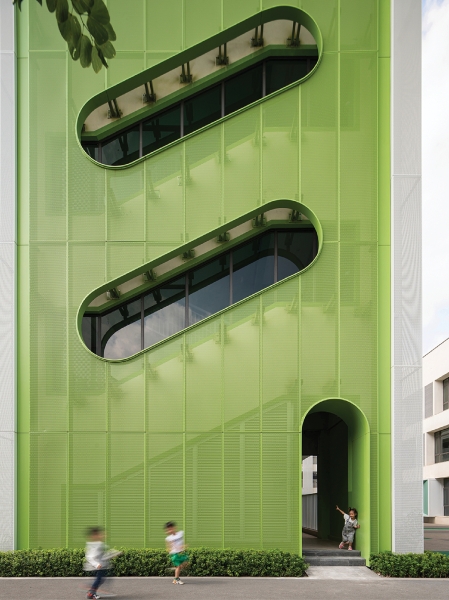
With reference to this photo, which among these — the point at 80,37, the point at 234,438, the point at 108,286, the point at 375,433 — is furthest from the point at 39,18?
the point at 80,37

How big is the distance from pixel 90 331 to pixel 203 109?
721 cm

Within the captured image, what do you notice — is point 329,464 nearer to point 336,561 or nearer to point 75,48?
point 336,561

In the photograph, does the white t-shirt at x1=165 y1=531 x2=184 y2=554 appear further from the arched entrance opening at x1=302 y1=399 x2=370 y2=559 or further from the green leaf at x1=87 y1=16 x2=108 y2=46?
the green leaf at x1=87 y1=16 x2=108 y2=46

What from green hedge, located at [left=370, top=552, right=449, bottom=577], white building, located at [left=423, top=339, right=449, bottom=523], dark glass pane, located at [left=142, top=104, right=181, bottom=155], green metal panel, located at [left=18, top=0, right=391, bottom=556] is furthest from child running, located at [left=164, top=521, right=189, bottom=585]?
white building, located at [left=423, top=339, right=449, bottom=523]

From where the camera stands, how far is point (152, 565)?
16.6 meters

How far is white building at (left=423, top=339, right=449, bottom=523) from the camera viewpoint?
54344mm

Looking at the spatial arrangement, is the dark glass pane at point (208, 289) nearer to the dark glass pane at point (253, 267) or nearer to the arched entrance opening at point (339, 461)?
the dark glass pane at point (253, 267)

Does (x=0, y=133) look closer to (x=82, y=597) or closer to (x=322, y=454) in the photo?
(x=82, y=597)

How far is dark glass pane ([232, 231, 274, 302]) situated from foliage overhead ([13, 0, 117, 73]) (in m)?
15.0

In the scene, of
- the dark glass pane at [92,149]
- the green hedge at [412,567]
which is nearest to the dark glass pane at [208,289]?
the dark glass pane at [92,149]

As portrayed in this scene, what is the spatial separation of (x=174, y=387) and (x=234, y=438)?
2014 mm

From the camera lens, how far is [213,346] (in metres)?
18.4

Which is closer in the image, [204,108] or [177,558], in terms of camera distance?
[177,558]

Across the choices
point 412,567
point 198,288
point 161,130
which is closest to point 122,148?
point 161,130
